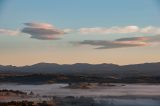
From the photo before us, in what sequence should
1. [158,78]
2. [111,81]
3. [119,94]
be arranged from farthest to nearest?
[111,81] < [158,78] < [119,94]

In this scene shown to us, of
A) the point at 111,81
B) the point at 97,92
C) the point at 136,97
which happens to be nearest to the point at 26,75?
the point at 111,81

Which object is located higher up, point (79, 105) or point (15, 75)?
point (15, 75)

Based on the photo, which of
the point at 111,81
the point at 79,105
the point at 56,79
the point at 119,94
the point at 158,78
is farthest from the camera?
the point at 56,79

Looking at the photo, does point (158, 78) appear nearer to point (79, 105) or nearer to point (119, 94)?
point (119, 94)

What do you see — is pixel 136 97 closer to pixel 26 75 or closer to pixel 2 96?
pixel 2 96

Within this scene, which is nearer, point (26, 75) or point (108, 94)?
point (108, 94)

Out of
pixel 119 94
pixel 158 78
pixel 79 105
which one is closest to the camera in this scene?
pixel 79 105

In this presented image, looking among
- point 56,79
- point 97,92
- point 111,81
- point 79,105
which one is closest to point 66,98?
point 79,105

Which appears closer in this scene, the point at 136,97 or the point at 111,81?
the point at 136,97
